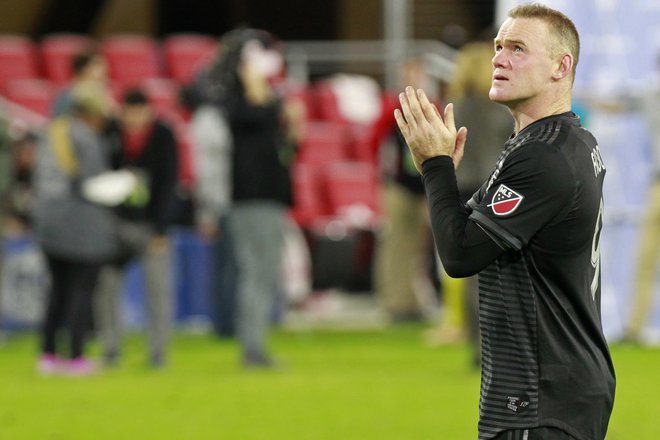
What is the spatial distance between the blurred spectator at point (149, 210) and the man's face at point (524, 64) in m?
6.91

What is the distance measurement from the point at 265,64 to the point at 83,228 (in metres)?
1.71

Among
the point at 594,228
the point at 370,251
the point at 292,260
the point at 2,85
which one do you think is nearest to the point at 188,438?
the point at 594,228

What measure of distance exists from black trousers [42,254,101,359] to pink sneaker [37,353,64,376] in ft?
0.14

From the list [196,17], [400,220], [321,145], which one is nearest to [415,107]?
[400,220]

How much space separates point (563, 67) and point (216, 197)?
354 inches

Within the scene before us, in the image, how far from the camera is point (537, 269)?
3.50 meters

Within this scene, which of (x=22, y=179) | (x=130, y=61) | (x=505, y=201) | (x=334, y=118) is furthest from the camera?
(x=130, y=61)

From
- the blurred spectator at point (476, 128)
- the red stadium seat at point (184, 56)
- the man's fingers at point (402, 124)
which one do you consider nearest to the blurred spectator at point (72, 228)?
the blurred spectator at point (476, 128)

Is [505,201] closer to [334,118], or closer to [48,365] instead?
[48,365]

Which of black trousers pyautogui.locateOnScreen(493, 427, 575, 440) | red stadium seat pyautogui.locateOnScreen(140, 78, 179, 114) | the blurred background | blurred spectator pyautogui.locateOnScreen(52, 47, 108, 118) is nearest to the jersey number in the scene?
black trousers pyautogui.locateOnScreen(493, 427, 575, 440)

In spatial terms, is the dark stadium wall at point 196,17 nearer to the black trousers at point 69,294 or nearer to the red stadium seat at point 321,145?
the red stadium seat at point 321,145

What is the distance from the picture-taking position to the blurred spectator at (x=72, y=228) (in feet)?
32.9

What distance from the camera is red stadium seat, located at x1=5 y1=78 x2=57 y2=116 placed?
17422mm

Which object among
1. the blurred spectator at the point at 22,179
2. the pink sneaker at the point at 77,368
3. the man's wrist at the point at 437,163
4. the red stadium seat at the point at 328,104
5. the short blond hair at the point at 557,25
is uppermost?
Answer: the short blond hair at the point at 557,25
